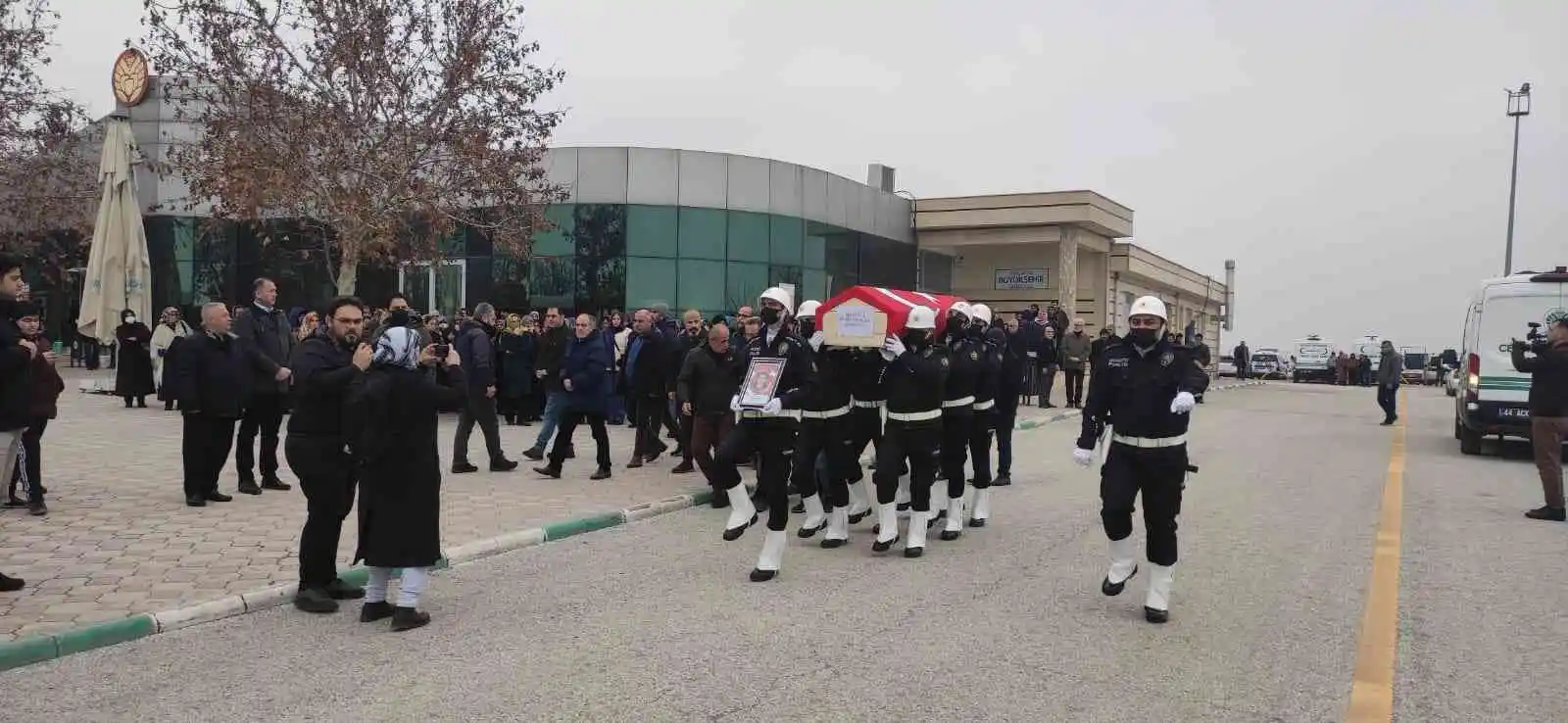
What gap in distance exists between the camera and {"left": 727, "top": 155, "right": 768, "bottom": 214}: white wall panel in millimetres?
28781

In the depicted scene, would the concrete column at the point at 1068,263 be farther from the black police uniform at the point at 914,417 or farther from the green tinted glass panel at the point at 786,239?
the black police uniform at the point at 914,417

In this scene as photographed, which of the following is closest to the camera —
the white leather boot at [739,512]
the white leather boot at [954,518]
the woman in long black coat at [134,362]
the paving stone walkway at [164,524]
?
the paving stone walkway at [164,524]

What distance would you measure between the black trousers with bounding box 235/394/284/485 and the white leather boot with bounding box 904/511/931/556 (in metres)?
5.91

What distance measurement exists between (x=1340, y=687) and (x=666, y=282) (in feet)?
79.2

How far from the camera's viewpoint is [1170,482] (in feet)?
20.8

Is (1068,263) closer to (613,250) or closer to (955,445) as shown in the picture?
(613,250)

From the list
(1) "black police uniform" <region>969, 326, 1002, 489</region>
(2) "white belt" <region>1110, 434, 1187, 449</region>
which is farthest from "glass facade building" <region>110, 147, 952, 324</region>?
(2) "white belt" <region>1110, 434, 1187, 449</region>

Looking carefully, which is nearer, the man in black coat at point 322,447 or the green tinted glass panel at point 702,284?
the man in black coat at point 322,447

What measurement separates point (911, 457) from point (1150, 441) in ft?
6.80

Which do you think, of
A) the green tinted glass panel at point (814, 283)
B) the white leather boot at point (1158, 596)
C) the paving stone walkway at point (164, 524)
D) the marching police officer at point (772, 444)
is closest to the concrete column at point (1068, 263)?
the green tinted glass panel at point (814, 283)

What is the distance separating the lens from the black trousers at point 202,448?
365 inches

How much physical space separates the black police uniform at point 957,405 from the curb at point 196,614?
3048 millimetres

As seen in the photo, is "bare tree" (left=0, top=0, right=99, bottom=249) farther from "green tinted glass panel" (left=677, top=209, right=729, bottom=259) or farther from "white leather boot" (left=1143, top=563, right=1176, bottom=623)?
"white leather boot" (left=1143, top=563, right=1176, bottom=623)

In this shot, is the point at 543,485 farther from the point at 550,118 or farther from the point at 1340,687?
the point at 550,118
